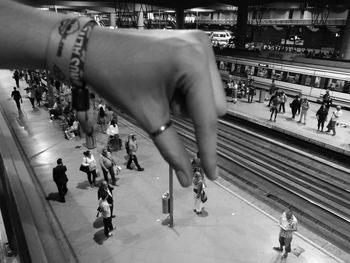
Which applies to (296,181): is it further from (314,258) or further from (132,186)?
(132,186)

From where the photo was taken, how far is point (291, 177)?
12.8 metres

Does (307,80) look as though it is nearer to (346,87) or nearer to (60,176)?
(346,87)

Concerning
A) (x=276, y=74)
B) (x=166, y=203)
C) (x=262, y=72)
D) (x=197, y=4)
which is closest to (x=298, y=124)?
(x=276, y=74)

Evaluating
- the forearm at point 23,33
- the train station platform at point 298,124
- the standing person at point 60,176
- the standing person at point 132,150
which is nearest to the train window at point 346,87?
the train station platform at point 298,124

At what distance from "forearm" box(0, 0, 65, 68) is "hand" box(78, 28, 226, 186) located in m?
0.26

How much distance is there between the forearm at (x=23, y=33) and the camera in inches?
59.1

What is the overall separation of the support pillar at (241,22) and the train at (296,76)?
Answer: 16.7 metres

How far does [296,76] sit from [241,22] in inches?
919

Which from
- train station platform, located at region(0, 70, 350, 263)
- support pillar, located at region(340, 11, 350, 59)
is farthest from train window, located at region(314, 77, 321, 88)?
train station platform, located at region(0, 70, 350, 263)

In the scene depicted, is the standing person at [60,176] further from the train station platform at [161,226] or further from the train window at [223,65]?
the train window at [223,65]

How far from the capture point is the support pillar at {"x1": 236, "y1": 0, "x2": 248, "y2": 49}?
140ft

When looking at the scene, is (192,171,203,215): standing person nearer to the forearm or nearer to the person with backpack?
the forearm

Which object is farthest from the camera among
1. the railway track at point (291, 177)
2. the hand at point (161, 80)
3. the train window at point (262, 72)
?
the train window at point (262, 72)

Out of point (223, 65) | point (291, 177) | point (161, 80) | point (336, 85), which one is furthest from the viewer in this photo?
point (223, 65)
